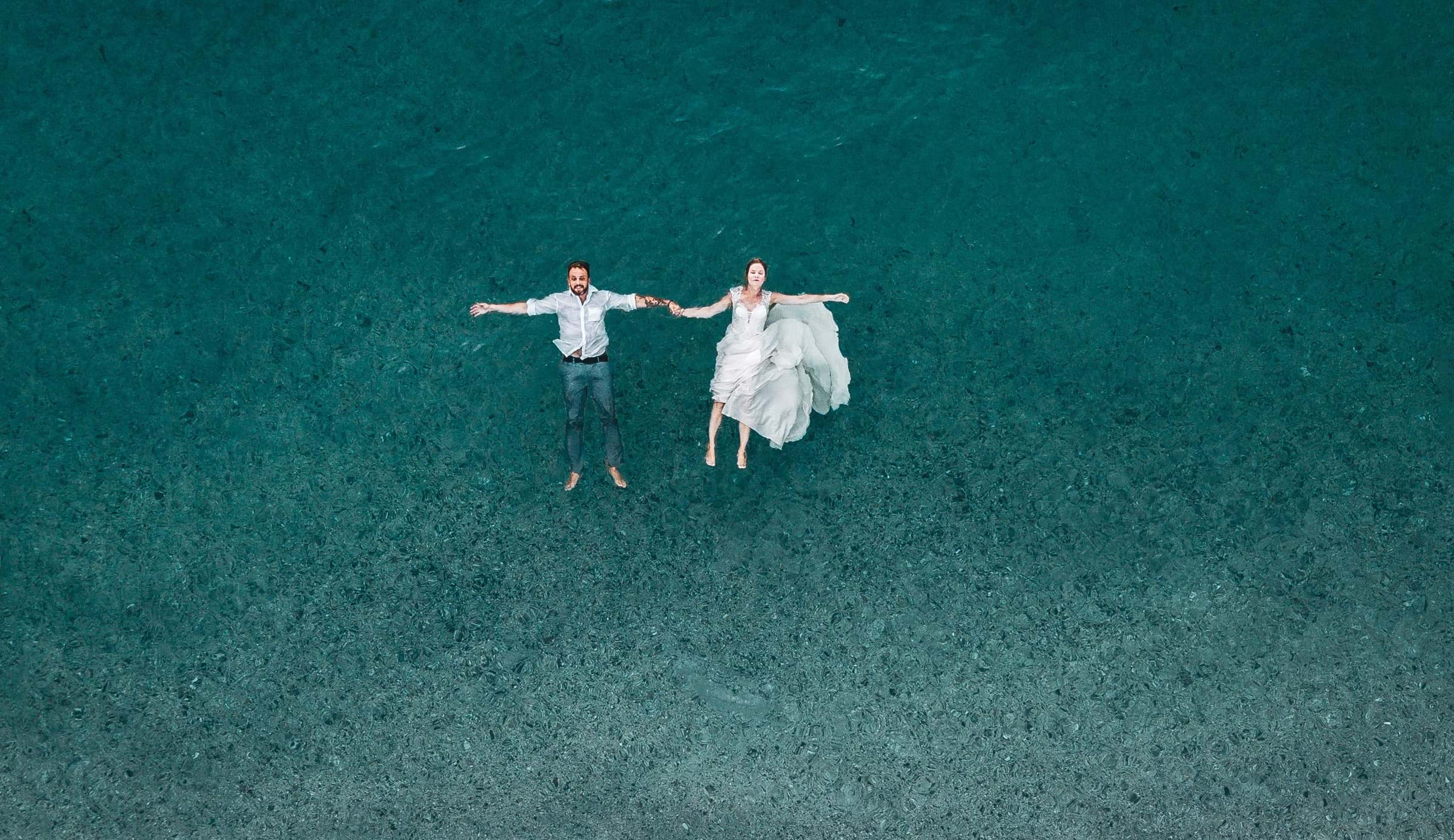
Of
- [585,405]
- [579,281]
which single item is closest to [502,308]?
[579,281]

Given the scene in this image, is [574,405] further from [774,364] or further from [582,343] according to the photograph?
[774,364]

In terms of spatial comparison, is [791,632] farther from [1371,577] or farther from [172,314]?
[172,314]

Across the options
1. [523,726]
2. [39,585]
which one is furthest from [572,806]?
[39,585]

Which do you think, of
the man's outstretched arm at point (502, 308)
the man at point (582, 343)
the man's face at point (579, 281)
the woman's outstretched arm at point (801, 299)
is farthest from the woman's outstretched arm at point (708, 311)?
the man's outstretched arm at point (502, 308)

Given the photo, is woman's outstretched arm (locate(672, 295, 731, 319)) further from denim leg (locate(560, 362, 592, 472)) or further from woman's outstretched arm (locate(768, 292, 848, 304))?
denim leg (locate(560, 362, 592, 472))

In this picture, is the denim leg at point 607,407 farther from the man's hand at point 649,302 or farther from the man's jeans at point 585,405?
the man's hand at point 649,302

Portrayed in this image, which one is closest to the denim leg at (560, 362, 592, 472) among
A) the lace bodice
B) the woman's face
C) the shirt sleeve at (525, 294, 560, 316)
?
the shirt sleeve at (525, 294, 560, 316)
